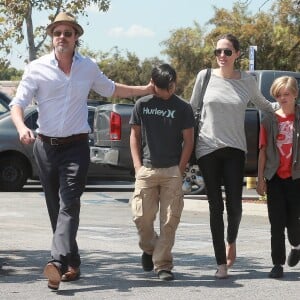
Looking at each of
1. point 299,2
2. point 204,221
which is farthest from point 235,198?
point 299,2

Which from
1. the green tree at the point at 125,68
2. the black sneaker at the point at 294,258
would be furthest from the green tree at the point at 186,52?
the black sneaker at the point at 294,258

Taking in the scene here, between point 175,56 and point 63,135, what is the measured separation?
164ft

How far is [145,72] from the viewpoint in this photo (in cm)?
5956

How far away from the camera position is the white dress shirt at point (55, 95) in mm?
6570

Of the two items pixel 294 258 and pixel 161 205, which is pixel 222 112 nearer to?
pixel 161 205

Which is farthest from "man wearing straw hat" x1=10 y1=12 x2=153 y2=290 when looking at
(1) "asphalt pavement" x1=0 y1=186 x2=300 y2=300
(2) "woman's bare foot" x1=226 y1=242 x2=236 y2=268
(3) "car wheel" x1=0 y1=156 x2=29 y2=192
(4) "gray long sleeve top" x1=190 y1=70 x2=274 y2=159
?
(3) "car wheel" x1=0 y1=156 x2=29 y2=192

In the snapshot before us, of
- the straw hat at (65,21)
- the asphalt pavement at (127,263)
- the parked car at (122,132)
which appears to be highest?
the straw hat at (65,21)

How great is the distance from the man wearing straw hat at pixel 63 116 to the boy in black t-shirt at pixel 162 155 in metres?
0.48

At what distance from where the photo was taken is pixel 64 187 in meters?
6.54

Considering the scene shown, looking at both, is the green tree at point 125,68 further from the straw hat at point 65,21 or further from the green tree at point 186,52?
the straw hat at point 65,21

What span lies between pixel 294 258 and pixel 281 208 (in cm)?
50

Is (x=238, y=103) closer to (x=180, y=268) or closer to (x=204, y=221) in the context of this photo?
(x=180, y=268)

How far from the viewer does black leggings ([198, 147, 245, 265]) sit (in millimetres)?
6820

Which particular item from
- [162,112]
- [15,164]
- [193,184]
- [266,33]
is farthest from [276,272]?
[266,33]
